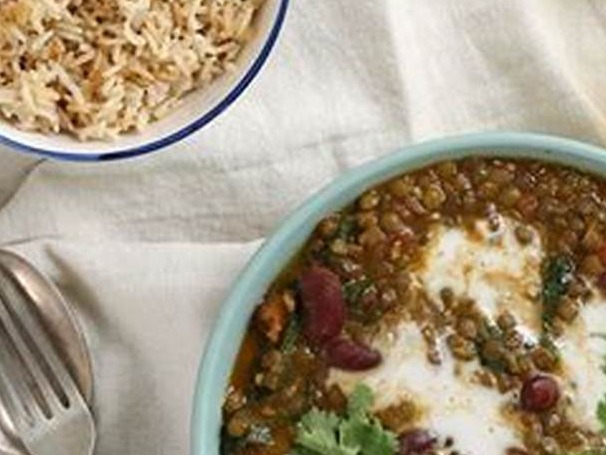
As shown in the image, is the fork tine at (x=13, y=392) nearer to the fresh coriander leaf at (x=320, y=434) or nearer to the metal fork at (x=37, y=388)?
the metal fork at (x=37, y=388)

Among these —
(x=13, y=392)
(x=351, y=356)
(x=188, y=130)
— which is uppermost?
(x=188, y=130)

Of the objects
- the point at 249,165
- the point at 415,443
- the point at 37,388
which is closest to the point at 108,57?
the point at 249,165

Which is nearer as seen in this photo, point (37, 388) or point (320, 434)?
point (320, 434)

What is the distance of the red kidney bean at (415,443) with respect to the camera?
1916 millimetres

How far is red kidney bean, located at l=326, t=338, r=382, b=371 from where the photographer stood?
1917 mm

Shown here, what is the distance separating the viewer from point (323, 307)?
6.31 ft

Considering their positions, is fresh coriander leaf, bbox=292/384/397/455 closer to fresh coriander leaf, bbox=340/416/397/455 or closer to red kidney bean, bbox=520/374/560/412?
fresh coriander leaf, bbox=340/416/397/455

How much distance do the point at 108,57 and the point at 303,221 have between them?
251 millimetres

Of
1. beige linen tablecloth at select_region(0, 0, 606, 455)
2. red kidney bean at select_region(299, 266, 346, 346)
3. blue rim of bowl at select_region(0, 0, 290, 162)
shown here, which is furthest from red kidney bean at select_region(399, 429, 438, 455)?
blue rim of bowl at select_region(0, 0, 290, 162)

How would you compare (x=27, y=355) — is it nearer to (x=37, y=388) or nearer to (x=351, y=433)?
(x=37, y=388)

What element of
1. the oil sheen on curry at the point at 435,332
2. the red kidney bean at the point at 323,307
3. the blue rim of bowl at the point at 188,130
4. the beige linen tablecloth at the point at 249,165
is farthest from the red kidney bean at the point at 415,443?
the blue rim of bowl at the point at 188,130

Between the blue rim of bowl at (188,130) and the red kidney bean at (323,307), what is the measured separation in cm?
19

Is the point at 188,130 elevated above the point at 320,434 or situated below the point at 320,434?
above

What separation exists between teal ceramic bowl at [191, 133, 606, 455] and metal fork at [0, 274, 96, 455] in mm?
189
